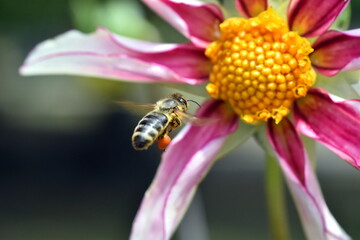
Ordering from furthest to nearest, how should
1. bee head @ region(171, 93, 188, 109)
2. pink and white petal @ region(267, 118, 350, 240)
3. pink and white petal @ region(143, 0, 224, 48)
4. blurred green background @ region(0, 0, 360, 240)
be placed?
blurred green background @ region(0, 0, 360, 240), bee head @ region(171, 93, 188, 109), pink and white petal @ region(143, 0, 224, 48), pink and white petal @ region(267, 118, 350, 240)

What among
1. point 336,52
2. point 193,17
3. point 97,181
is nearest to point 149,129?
point 193,17

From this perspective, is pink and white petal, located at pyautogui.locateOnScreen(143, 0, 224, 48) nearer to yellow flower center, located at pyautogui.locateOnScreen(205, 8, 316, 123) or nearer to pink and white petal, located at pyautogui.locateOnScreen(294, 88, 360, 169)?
yellow flower center, located at pyautogui.locateOnScreen(205, 8, 316, 123)

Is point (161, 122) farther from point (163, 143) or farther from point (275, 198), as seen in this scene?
point (275, 198)

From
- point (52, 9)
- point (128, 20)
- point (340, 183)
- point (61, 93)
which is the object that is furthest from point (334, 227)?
point (61, 93)

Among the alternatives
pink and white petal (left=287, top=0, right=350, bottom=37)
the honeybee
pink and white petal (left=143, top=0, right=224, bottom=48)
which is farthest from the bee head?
pink and white petal (left=287, top=0, right=350, bottom=37)

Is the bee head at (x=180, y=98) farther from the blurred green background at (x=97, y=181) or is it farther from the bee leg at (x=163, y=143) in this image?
the blurred green background at (x=97, y=181)
